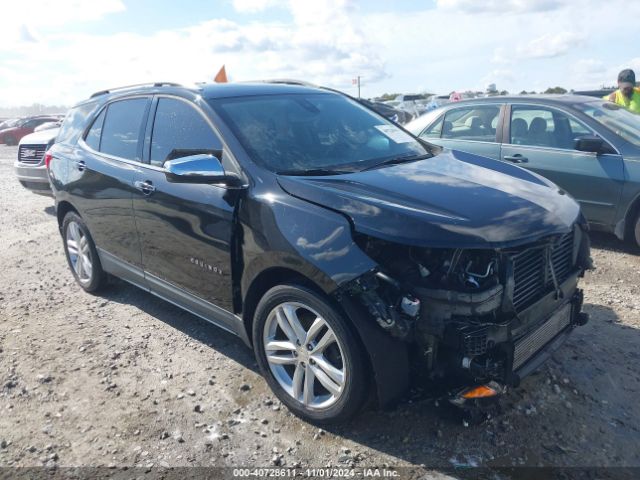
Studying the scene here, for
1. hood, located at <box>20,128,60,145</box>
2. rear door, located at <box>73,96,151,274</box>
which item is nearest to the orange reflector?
rear door, located at <box>73,96,151,274</box>

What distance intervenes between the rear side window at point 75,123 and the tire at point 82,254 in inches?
29.1

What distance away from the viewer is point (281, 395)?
128 inches

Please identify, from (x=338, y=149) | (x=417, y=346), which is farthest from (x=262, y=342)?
(x=338, y=149)

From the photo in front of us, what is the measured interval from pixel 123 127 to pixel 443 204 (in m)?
2.84

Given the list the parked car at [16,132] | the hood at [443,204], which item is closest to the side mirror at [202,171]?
the hood at [443,204]

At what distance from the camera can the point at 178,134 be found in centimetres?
384

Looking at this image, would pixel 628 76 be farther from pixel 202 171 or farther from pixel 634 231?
pixel 202 171

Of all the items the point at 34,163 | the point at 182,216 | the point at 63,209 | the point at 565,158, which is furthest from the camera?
the point at 34,163

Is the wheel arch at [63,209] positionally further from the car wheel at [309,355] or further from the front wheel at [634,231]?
the front wheel at [634,231]

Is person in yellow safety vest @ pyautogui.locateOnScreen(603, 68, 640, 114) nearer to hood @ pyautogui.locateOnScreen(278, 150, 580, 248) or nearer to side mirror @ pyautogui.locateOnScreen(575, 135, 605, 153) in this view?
side mirror @ pyautogui.locateOnScreen(575, 135, 605, 153)

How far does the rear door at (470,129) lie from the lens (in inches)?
260

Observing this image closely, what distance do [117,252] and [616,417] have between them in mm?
3760

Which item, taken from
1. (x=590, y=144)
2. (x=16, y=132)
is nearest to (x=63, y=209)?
(x=590, y=144)

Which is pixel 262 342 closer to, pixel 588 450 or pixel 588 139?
pixel 588 450
